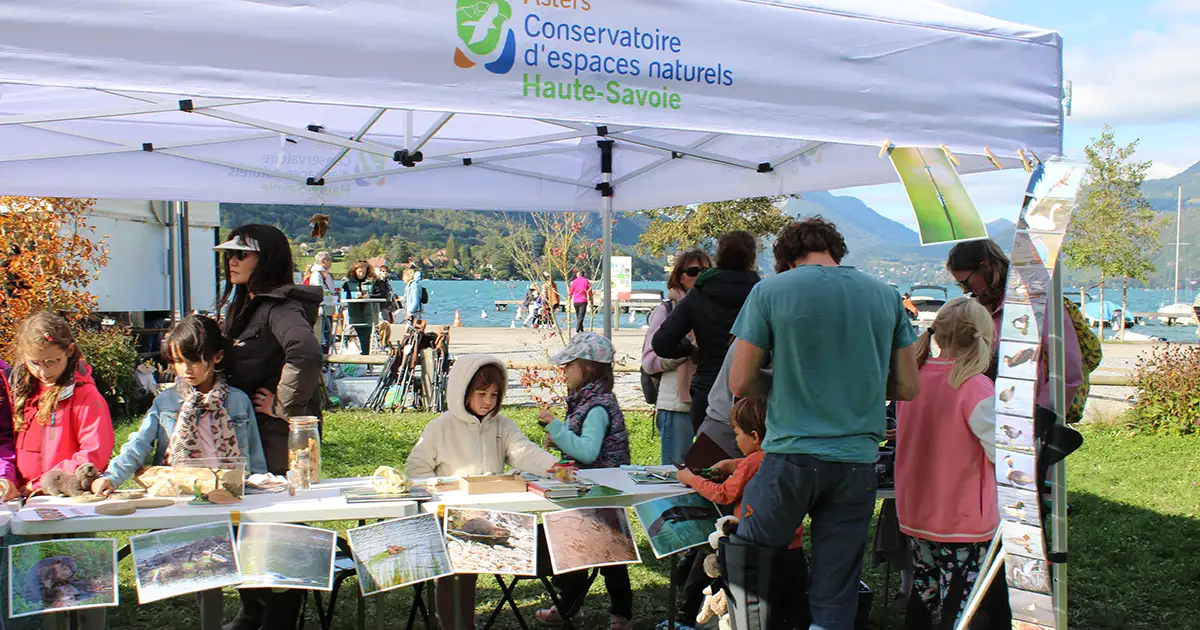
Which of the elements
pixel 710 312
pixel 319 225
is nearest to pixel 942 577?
pixel 710 312

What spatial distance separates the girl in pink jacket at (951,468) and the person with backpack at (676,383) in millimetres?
1611

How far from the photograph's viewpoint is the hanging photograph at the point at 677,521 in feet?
11.1

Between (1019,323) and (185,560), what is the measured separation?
2.50m

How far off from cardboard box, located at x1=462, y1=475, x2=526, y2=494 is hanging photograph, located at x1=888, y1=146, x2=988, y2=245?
1.63 metres

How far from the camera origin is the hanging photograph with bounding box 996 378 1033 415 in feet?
8.23

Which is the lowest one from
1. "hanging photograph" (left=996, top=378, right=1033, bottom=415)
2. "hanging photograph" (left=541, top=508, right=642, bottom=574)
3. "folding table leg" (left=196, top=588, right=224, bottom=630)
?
"folding table leg" (left=196, top=588, right=224, bottom=630)

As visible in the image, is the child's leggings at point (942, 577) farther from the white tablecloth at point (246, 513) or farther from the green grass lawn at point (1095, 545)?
the white tablecloth at point (246, 513)

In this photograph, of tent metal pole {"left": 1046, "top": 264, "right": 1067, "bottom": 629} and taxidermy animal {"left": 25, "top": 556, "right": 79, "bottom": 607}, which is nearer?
Result: tent metal pole {"left": 1046, "top": 264, "right": 1067, "bottom": 629}

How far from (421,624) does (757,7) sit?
2.87 m

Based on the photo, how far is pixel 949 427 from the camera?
3.29m

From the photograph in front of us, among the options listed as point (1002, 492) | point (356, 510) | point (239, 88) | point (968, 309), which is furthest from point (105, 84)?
point (968, 309)

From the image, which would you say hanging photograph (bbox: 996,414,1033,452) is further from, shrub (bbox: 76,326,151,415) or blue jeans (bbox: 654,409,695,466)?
shrub (bbox: 76,326,151,415)

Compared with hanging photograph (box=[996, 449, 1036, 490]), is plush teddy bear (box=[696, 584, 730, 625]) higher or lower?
lower

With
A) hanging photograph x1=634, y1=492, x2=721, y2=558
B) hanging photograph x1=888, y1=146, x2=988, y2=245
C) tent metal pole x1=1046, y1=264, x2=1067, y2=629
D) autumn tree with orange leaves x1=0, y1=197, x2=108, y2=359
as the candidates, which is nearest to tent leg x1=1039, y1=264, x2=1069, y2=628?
tent metal pole x1=1046, y1=264, x2=1067, y2=629
